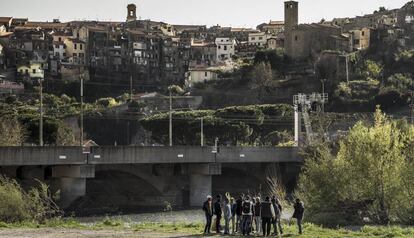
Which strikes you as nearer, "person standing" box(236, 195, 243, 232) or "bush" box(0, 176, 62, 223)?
"person standing" box(236, 195, 243, 232)

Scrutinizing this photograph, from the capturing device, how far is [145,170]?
61.5 meters

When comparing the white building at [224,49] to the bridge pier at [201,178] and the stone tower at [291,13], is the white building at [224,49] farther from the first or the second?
the bridge pier at [201,178]

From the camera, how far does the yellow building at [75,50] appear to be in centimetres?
14512

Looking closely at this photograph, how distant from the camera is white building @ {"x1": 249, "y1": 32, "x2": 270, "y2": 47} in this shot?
6924 inches

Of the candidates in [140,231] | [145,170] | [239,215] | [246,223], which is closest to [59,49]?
[145,170]

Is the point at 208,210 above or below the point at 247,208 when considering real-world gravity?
below

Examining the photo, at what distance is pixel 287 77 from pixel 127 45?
34445mm

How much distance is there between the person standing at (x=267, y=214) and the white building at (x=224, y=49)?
445 feet

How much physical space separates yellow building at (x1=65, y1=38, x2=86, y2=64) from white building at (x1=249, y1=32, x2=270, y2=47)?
1721 inches

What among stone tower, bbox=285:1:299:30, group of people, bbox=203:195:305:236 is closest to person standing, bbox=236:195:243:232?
group of people, bbox=203:195:305:236

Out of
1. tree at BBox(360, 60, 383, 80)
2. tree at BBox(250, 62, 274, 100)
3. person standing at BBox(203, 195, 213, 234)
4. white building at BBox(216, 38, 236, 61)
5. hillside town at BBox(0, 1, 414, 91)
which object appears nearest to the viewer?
person standing at BBox(203, 195, 213, 234)

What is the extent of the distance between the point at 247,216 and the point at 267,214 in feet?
3.53

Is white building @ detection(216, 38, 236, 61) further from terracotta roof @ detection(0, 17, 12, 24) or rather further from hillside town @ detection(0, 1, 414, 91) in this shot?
terracotta roof @ detection(0, 17, 12, 24)

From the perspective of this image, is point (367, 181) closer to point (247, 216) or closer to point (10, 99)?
point (247, 216)
